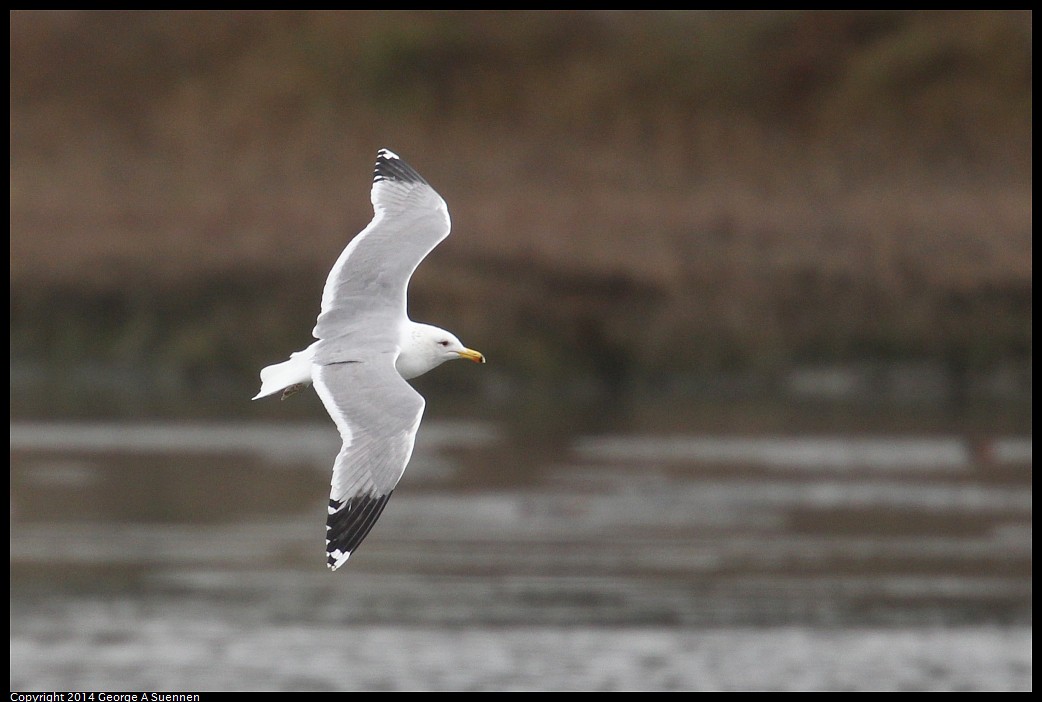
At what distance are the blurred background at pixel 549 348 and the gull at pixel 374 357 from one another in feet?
35.1

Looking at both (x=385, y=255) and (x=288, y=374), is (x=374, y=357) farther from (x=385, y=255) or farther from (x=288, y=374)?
(x=385, y=255)

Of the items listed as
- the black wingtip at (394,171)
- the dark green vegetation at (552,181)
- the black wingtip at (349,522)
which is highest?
the dark green vegetation at (552,181)

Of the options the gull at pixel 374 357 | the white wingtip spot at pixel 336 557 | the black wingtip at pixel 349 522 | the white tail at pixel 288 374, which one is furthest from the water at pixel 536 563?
the white wingtip spot at pixel 336 557

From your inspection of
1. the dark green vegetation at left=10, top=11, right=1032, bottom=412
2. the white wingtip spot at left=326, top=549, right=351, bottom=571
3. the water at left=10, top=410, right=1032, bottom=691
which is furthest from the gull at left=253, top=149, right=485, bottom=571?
the dark green vegetation at left=10, top=11, right=1032, bottom=412

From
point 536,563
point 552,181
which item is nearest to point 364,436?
point 536,563

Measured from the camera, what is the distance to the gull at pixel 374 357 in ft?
31.0

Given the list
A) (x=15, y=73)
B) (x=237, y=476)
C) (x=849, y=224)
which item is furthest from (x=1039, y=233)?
(x=15, y=73)

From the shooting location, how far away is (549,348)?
45.2 metres

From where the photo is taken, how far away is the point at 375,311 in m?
10.5

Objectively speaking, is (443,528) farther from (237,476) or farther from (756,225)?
(756,225)

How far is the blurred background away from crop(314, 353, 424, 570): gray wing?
11.6 metres

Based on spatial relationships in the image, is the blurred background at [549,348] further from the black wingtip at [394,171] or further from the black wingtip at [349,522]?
the black wingtip at [349,522]

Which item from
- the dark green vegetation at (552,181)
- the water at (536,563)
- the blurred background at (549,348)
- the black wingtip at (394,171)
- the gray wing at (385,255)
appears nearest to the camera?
the gray wing at (385,255)

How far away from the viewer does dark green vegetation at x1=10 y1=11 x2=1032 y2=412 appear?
44.4m
